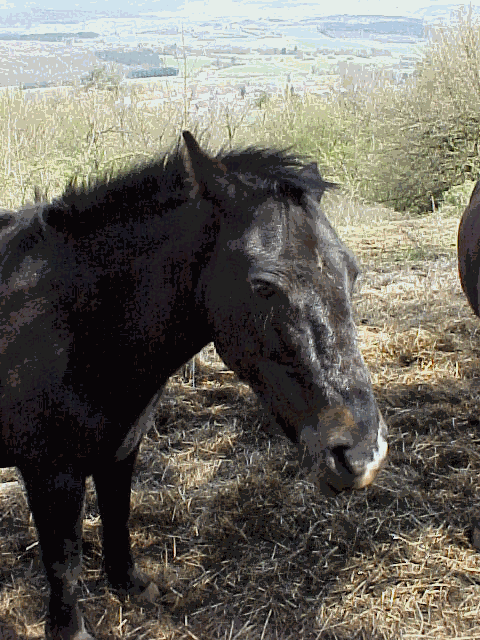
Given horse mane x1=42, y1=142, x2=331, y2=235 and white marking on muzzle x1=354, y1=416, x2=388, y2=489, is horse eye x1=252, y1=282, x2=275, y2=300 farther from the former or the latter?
white marking on muzzle x1=354, y1=416, x2=388, y2=489

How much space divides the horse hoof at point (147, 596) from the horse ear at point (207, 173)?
5.65 ft

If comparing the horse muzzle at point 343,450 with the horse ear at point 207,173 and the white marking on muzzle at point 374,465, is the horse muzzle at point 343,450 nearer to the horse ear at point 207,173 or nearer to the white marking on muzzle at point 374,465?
the white marking on muzzle at point 374,465

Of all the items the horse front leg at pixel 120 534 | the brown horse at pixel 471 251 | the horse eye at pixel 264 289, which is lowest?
the horse front leg at pixel 120 534

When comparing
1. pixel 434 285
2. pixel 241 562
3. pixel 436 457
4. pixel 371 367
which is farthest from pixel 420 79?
pixel 241 562

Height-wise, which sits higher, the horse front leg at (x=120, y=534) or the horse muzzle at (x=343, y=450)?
the horse muzzle at (x=343, y=450)

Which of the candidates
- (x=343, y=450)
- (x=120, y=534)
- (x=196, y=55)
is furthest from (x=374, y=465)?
(x=196, y=55)

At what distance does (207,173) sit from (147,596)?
71.1 inches

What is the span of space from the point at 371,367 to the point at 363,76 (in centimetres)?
1039

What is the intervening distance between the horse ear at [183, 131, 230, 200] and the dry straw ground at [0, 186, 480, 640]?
1.71 m

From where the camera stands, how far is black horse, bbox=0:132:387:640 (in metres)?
1.56

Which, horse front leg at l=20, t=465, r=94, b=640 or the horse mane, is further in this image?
horse front leg at l=20, t=465, r=94, b=640

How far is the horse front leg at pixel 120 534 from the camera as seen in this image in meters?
2.31

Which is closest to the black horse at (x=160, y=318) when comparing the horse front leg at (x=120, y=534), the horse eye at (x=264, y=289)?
the horse eye at (x=264, y=289)

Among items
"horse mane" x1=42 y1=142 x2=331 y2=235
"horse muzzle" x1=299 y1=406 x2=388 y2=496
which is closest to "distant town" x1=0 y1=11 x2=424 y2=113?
"horse mane" x1=42 y1=142 x2=331 y2=235
